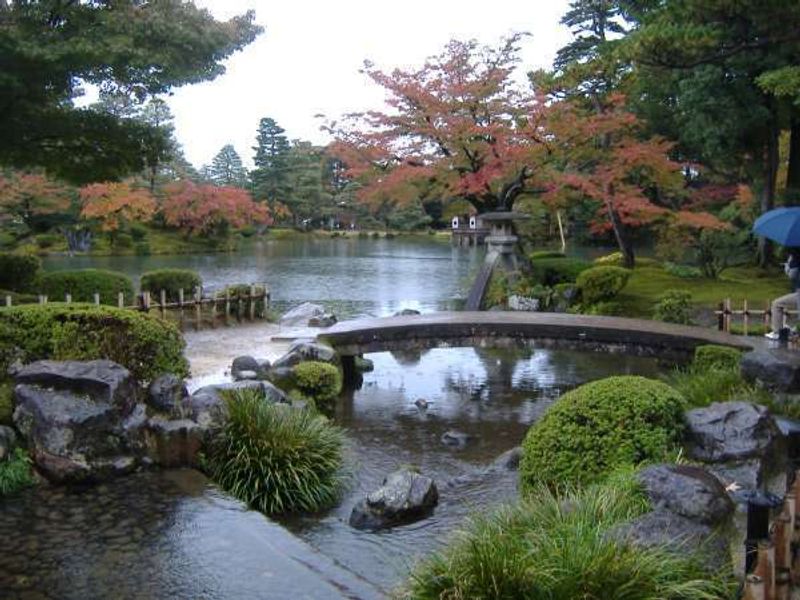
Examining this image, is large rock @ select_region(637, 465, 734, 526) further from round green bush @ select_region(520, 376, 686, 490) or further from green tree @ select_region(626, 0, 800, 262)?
green tree @ select_region(626, 0, 800, 262)

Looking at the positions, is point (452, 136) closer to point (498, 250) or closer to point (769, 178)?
point (498, 250)

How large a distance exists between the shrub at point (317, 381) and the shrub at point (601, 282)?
805 centimetres

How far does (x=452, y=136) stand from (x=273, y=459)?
11.8 m

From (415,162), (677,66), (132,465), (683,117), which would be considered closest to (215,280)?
(415,162)

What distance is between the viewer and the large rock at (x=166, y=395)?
6.50 meters

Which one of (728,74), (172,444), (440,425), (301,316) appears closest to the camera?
(172,444)

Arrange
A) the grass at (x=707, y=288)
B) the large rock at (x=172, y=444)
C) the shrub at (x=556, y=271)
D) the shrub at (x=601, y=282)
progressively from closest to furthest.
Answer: the large rock at (x=172, y=444) → the grass at (x=707, y=288) → the shrub at (x=601, y=282) → the shrub at (x=556, y=271)

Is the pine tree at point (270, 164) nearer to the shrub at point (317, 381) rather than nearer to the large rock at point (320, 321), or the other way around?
the large rock at point (320, 321)

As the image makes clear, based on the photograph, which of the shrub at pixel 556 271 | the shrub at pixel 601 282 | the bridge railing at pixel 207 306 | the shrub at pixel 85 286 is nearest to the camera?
the shrub at pixel 85 286

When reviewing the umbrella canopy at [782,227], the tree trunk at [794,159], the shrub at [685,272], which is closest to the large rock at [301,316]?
the umbrella canopy at [782,227]

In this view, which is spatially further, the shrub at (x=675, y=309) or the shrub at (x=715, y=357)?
the shrub at (x=675, y=309)

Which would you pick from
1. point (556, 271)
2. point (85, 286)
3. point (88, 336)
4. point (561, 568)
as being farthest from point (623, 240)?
point (561, 568)

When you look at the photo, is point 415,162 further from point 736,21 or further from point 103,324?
point 103,324

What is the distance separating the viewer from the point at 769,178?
17.9 meters
